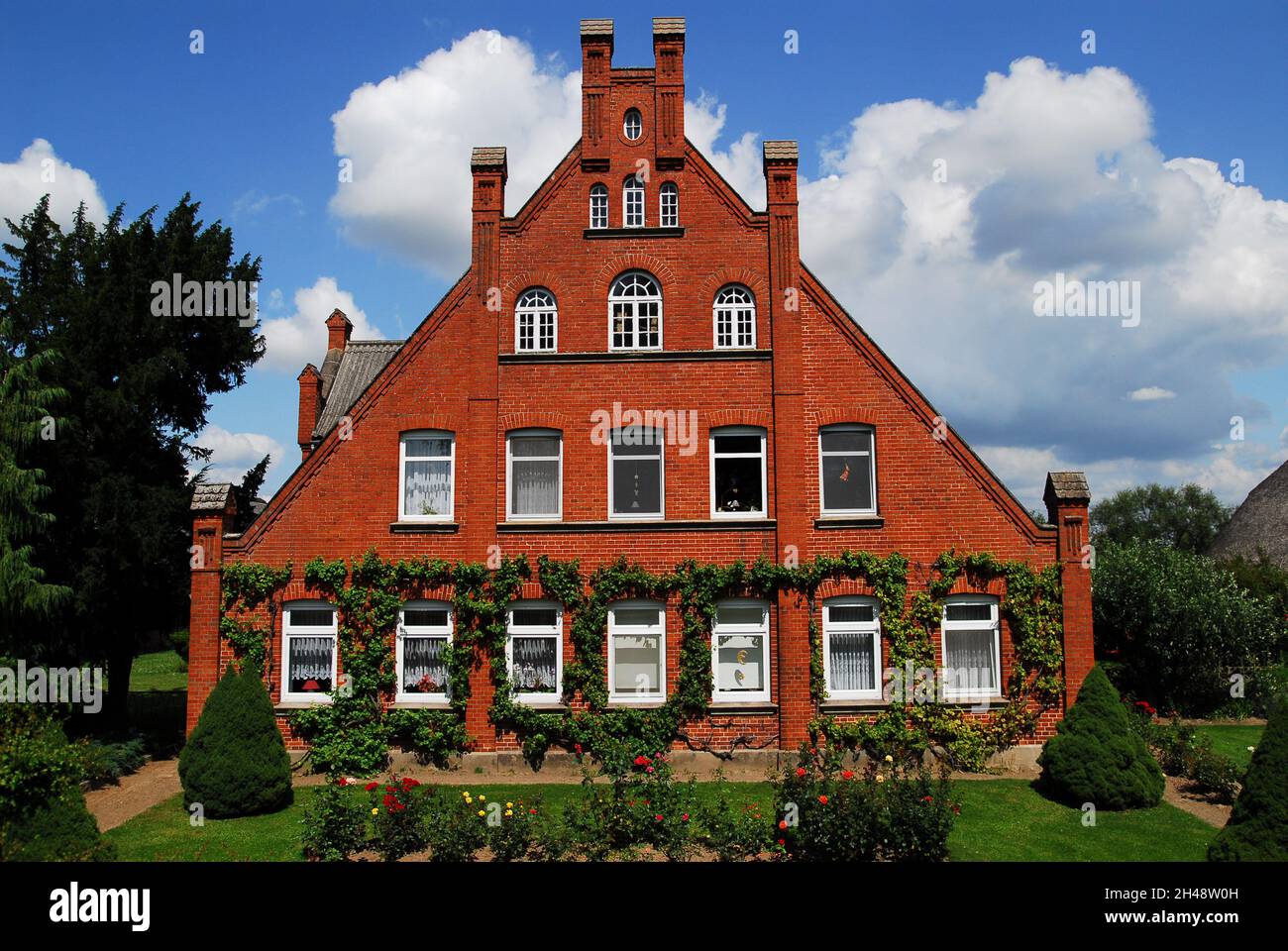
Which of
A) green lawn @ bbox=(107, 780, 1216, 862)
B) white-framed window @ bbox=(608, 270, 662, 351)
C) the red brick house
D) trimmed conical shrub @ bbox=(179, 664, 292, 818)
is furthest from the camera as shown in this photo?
white-framed window @ bbox=(608, 270, 662, 351)

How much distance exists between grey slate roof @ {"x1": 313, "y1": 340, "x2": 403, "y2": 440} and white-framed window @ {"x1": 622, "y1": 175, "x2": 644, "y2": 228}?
437 inches

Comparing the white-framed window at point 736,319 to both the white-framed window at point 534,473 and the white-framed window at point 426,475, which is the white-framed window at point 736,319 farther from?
the white-framed window at point 426,475

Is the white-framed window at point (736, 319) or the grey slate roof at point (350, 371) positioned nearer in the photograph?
the white-framed window at point (736, 319)

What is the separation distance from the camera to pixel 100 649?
20219mm

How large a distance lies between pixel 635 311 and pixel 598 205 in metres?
2.50

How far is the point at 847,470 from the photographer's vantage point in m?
18.3

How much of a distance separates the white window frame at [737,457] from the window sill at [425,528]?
5.33 metres

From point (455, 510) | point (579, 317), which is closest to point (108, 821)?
point (455, 510)

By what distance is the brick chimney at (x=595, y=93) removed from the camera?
1880 cm

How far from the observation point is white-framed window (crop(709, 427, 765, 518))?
1816 centimetres

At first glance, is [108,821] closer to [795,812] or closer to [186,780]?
[186,780]

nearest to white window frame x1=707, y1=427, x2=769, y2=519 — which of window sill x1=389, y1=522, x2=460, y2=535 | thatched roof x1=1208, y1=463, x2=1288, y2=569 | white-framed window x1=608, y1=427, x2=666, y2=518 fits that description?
white-framed window x1=608, y1=427, x2=666, y2=518

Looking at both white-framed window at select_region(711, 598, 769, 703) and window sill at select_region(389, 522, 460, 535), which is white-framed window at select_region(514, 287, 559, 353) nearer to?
window sill at select_region(389, 522, 460, 535)

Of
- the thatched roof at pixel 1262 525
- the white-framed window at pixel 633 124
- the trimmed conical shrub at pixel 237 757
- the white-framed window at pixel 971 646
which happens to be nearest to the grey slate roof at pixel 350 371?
the white-framed window at pixel 633 124
